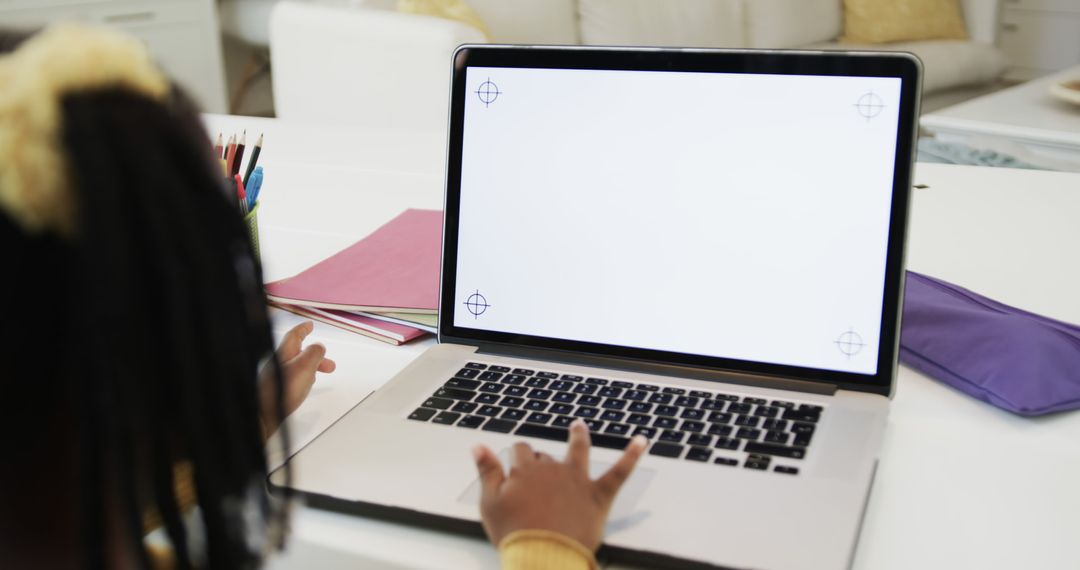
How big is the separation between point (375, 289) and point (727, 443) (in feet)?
1.24

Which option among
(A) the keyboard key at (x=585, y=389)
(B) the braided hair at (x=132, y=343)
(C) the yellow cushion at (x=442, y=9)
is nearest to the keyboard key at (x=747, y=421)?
(A) the keyboard key at (x=585, y=389)

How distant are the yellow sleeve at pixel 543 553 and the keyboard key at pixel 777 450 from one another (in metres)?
0.15

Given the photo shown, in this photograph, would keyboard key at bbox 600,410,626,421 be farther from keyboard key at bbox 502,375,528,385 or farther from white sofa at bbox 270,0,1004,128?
white sofa at bbox 270,0,1004,128

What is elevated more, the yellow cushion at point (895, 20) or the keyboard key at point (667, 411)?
the yellow cushion at point (895, 20)

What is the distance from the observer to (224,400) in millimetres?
372

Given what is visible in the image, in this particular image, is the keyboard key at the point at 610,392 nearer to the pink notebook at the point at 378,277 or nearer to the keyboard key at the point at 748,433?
the keyboard key at the point at 748,433

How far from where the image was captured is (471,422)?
0.65 meters

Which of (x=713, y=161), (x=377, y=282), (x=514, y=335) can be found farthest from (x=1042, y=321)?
(x=377, y=282)

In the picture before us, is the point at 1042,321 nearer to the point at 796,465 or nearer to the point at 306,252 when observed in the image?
the point at 796,465

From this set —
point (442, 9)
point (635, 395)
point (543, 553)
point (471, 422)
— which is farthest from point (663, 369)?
point (442, 9)

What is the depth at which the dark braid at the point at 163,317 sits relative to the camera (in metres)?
0.34

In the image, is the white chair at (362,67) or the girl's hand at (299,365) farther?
the white chair at (362,67)

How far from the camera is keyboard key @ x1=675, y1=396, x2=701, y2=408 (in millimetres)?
666

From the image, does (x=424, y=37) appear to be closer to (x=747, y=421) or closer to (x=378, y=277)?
(x=378, y=277)
